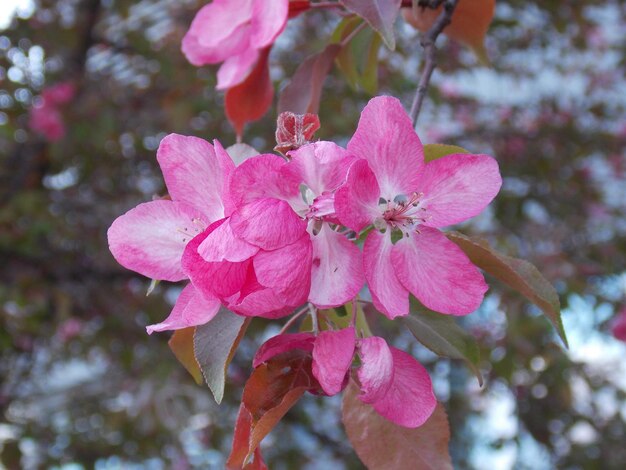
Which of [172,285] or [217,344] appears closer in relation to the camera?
[217,344]

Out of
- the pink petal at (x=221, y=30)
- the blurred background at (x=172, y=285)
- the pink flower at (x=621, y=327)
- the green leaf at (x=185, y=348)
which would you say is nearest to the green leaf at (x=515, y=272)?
the green leaf at (x=185, y=348)

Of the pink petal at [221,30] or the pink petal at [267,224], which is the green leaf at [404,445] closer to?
the pink petal at [267,224]

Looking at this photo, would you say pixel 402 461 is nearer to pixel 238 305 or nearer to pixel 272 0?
pixel 238 305

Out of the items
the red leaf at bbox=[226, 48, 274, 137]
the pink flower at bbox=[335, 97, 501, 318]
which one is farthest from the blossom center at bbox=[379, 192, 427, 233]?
the red leaf at bbox=[226, 48, 274, 137]

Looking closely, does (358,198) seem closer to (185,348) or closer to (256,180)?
(256,180)


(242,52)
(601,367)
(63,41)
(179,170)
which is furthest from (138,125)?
(601,367)

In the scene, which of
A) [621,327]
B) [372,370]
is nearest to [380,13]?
[372,370]
